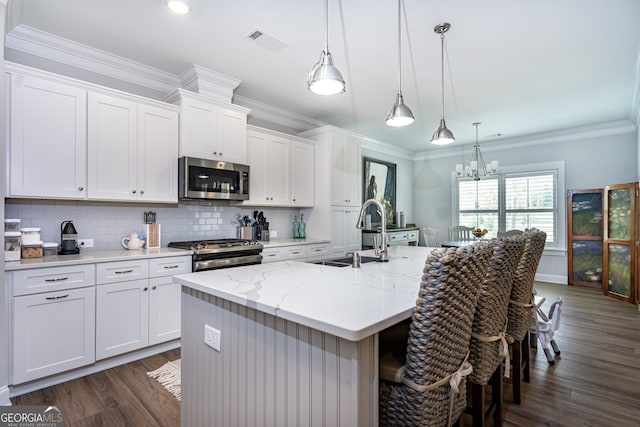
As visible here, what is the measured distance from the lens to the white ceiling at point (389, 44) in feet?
7.81

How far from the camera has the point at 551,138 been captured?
19.0 ft

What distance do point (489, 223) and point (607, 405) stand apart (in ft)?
15.6

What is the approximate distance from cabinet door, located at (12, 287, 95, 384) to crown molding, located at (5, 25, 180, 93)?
6.71 feet

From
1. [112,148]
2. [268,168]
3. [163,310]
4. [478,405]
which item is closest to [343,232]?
[268,168]

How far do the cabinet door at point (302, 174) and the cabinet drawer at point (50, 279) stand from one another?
99.8 inches

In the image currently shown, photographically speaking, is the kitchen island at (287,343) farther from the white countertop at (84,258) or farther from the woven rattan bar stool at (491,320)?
the white countertop at (84,258)

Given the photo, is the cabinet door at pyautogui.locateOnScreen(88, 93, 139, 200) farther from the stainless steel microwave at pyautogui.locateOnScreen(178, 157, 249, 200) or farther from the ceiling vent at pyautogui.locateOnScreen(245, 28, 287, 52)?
the ceiling vent at pyautogui.locateOnScreen(245, 28, 287, 52)

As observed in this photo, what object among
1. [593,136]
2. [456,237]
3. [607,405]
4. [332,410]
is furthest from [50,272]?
[593,136]

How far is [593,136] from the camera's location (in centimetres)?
541

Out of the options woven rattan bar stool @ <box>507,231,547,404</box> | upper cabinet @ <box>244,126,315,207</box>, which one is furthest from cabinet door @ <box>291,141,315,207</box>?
woven rattan bar stool @ <box>507,231,547,404</box>

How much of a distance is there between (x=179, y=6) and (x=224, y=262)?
7.07ft

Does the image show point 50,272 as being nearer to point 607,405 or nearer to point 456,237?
point 607,405

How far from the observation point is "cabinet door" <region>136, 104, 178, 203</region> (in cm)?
303

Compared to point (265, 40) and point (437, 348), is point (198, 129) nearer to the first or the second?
point (265, 40)
